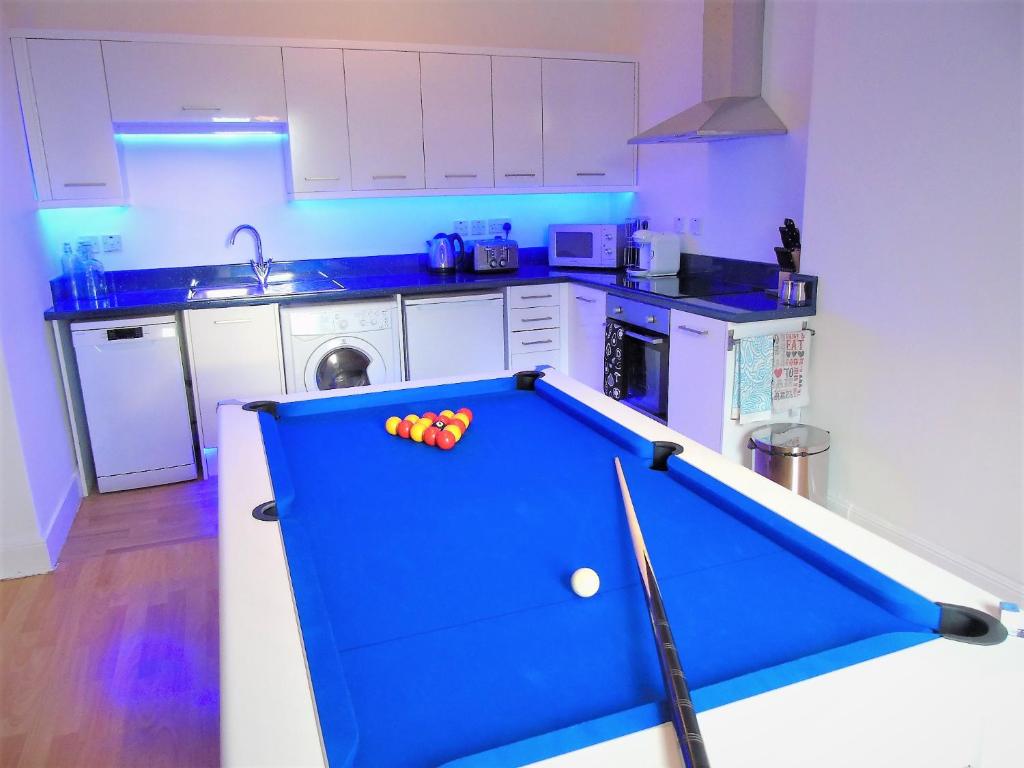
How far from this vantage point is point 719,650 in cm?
94

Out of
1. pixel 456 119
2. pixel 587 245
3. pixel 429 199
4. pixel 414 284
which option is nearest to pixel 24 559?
pixel 414 284

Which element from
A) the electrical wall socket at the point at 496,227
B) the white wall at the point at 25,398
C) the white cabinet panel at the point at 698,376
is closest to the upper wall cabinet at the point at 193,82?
the white wall at the point at 25,398

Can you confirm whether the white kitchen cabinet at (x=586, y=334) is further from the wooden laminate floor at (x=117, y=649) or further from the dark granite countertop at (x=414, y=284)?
the wooden laminate floor at (x=117, y=649)

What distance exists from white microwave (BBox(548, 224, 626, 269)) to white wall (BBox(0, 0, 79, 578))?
2.70 m

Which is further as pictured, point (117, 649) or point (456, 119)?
point (456, 119)

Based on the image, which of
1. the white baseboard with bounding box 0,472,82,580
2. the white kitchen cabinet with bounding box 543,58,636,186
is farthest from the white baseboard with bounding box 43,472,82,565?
the white kitchen cabinet with bounding box 543,58,636,186

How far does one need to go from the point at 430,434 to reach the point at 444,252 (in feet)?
8.56

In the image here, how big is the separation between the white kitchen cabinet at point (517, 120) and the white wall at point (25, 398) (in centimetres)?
231

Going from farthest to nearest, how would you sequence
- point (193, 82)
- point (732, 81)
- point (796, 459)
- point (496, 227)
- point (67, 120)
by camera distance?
1. point (496, 227)
2. point (193, 82)
3. point (67, 120)
4. point (732, 81)
5. point (796, 459)

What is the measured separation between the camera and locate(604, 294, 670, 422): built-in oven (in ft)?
11.0

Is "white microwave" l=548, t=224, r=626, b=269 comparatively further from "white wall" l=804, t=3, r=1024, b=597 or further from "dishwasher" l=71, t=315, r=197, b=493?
"dishwasher" l=71, t=315, r=197, b=493

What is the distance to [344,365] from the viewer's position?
→ 378 cm

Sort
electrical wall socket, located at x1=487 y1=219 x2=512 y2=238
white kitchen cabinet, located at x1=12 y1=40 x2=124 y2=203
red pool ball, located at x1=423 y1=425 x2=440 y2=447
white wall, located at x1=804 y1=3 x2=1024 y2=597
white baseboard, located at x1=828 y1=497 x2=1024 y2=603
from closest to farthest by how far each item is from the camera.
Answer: red pool ball, located at x1=423 y1=425 x2=440 y2=447
white wall, located at x1=804 y1=3 x2=1024 y2=597
white baseboard, located at x1=828 y1=497 x2=1024 y2=603
white kitchen cabinet, located at x1=12 y1=40 x2=124 y2=203
electrical wall socket, located at x1=487 y1=219 x2=512 y2=238

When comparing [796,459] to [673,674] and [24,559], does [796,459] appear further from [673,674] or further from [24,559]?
[24,559]
